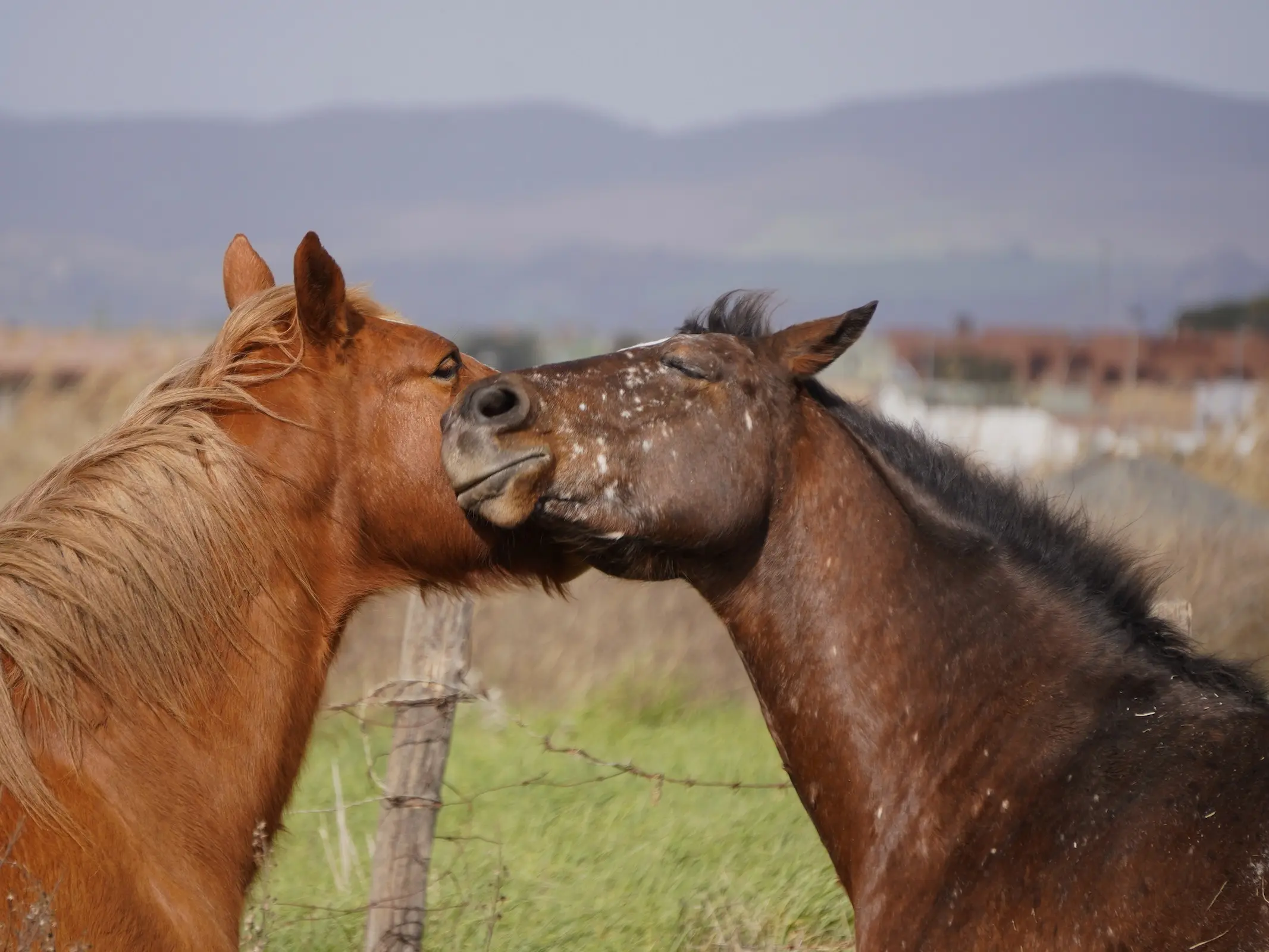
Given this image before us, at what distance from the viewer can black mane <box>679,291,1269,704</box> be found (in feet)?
10.2

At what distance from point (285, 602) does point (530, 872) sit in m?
2.78

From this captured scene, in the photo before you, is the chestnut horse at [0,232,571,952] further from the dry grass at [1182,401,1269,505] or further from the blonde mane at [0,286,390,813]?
the dry grass at [1182,401,1269,505]

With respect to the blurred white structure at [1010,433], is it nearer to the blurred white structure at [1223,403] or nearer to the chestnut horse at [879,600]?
the blurred white structure at [1223,403]

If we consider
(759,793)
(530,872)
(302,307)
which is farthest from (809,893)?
(302,307)

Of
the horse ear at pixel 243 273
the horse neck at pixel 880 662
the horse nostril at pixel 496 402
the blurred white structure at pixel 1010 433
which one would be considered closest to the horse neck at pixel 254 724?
the horse nostril at pixel 496 402

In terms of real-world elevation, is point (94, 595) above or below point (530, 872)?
above

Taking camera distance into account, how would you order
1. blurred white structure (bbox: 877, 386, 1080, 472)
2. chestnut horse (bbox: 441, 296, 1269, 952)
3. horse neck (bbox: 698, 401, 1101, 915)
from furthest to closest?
blurred white structure (bbox: 877, 386, 1080, 472)
horse neck (bbox: 698, 401, 1101, 915)
chestnut horse (bbox: 441, 296, 1269, 952)

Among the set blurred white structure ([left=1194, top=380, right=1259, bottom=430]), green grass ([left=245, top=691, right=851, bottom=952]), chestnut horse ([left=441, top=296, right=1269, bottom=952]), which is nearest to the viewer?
chestnut horse ([left=441, top=296, right=1269, bottom=952])

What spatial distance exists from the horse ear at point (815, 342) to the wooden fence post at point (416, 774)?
1510 millimetres

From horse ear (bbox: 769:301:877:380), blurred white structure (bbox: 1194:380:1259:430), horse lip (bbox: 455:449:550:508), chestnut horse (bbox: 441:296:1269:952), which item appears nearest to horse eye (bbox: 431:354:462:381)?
chestnut horse (bbox: 441:296:1269:952)

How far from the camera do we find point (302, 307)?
3.07 metres

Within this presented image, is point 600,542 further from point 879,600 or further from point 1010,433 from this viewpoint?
point 1010,433

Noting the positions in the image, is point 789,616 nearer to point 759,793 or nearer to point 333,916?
point 333,916

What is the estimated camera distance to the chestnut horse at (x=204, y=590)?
263 centimetres
